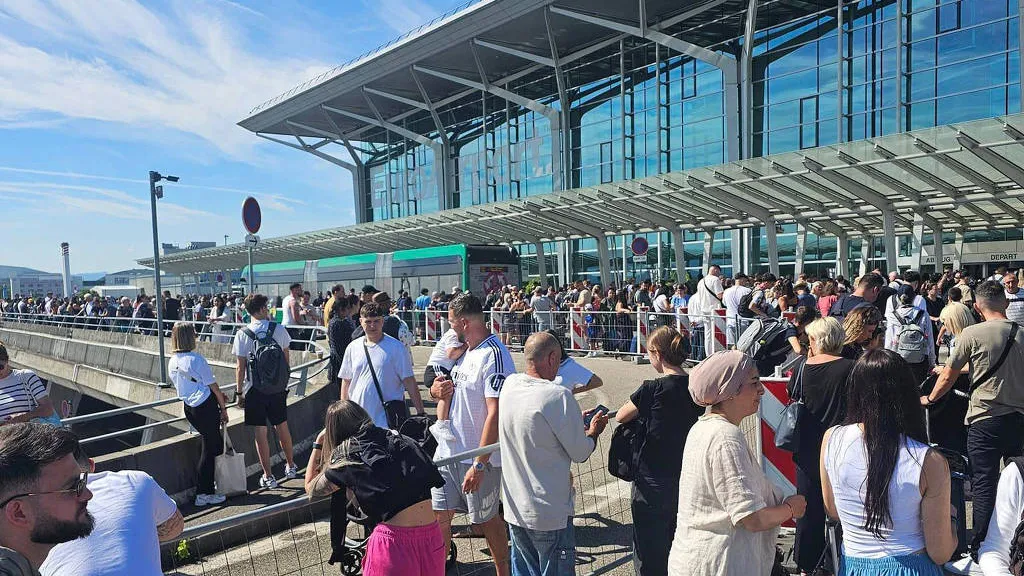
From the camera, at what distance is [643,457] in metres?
3.84

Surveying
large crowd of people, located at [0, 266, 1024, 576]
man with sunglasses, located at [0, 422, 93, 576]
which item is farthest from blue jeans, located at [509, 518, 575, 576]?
man with sunglasses, located at [0, 422, 93, 576]

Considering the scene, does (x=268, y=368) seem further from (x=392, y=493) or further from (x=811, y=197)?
(x=811, y=197)

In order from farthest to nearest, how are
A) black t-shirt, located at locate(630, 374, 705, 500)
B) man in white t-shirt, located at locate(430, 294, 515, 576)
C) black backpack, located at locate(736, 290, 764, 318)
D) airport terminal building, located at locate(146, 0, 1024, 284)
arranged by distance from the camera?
airport terminal building, located at locate(146, 0, 1024, 284) → black backpack, located at locate(736, 290, 764, 318) → man in white t-shirt, located at locate(430, 294, 515, 576) → black t-shirt, located at locate(630, 374, 705, 500)

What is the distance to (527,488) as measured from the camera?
3660 mm

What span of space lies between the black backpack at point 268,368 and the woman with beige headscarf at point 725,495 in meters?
5.08

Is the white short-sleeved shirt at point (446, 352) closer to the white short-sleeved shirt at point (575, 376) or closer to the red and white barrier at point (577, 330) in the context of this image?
the white short-sleeved shirt at point (575, 376)

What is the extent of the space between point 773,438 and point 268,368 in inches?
181

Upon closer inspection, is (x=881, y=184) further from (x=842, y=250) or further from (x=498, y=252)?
(x=498, y=252)

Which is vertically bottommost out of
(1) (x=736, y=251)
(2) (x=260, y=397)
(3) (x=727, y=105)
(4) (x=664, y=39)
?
(2) (x=260, y=397)

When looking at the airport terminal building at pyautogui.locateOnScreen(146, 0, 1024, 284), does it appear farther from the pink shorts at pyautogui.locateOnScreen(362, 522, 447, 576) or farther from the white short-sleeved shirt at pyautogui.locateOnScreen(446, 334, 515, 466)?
the pink shorts at pyautogui.locateOnScreen(362, 522, 447, 576)

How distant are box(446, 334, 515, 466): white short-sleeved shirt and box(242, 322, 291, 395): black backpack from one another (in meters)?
3.02

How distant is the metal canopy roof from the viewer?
1481cm

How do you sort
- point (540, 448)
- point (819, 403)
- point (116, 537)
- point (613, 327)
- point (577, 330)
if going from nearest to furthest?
1. point (116, 537)
2. point (540, 448)
3. point (819, 403)
4. point (613, 327)
5. point (577, 330)

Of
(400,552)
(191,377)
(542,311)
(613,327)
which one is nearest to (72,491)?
(400,552)
